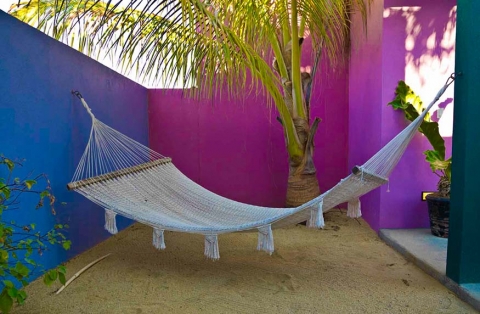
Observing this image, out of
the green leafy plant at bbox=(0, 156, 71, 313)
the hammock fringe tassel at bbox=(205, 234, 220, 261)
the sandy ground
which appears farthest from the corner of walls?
the green leafy plant at bbox=(0, 156, 71, 313)

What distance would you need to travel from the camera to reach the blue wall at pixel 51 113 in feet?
5.77

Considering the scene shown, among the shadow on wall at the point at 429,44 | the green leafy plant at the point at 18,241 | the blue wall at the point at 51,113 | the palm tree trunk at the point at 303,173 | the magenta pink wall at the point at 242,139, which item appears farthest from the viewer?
the magenta pink wall at the point at 242,139

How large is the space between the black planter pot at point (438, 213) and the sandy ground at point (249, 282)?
37 centimetres

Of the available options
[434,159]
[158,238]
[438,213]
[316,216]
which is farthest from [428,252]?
[158,238]

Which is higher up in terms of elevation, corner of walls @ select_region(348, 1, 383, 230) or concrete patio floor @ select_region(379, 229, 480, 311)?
corner of walls @ select_region(348, 1, 383, 230)

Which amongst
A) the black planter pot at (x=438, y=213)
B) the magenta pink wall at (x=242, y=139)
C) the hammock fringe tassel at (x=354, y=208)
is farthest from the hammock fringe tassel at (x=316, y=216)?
the magenta pink wall at (x=242, y=139)

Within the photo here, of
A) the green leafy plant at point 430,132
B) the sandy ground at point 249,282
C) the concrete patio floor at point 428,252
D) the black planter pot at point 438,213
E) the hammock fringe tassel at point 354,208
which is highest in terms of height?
the green leafy plant at point 430,132

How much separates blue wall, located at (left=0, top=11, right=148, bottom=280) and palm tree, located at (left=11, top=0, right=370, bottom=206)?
0.69 feet

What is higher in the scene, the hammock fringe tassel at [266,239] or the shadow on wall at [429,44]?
the shadow on wall at [429,44]

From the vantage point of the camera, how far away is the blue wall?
176cm

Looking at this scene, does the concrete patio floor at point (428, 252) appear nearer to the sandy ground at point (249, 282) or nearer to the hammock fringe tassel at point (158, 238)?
the sandy ground at point (249, 282)

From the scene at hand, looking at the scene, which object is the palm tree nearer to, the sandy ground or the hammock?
the hammock

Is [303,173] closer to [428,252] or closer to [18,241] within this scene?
[428,252]

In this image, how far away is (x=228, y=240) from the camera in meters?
2.70
